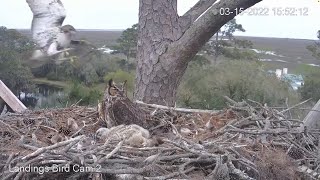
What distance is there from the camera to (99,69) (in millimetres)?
9547

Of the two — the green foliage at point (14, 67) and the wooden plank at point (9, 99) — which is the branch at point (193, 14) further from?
the green foliage at point (14, 67)

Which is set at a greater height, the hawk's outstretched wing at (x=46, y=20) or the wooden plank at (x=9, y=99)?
the hawk's outstretched wing at (x=46, y=20)

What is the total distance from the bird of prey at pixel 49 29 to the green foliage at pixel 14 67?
4689 mm

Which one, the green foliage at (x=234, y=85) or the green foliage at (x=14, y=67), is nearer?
the green foliage at (x=14, y=67)

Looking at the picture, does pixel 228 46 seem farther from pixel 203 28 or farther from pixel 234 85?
pixel 203 28

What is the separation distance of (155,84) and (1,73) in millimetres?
5081

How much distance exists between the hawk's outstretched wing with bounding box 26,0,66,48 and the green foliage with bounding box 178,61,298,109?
5251 mm

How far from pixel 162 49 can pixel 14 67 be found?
483 cm

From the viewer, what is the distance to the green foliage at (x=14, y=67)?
24.0 feet

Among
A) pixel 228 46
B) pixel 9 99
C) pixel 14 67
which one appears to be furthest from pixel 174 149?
pixel 228 46

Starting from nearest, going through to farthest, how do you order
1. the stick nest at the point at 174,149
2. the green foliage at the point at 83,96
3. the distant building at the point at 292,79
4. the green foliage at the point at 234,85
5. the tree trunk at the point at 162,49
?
1. the stick nest at the point at 174,149
2. the tree trunk at the point at 162,49
3. the green foliage at the point at 83,96
4. the green foliage at the point at 234,85
5. the distant building at the point at 292,79

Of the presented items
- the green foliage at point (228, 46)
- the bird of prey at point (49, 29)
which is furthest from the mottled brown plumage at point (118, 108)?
the green foliage at point (228, 46)

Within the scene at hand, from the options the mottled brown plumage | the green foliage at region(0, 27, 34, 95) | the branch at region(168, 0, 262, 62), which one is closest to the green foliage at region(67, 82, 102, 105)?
the green foliage at region(0, 27, 34, 95)

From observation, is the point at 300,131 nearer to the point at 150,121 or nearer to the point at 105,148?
the point at 150,121
